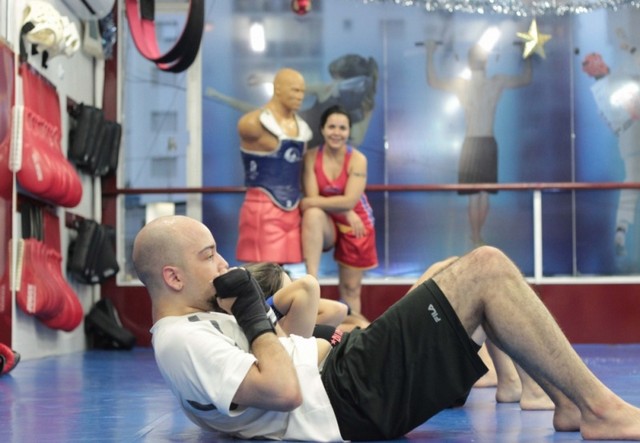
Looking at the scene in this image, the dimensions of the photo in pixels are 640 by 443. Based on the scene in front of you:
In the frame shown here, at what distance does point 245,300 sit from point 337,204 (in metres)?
4.18

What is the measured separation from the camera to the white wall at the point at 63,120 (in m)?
6.18

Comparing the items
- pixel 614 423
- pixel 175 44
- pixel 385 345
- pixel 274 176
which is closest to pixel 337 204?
pixel 274 176

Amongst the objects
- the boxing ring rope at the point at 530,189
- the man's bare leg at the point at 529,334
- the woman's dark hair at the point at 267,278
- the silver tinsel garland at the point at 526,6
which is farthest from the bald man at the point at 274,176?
the man's bare leg at the point at 529,334

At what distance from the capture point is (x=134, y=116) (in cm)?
823

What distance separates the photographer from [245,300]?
2.68 metres

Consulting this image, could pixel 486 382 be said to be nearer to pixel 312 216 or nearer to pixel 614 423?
pixel 614 423

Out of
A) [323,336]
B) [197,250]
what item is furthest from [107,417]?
[197,250]

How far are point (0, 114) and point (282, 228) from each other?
6.49 feet

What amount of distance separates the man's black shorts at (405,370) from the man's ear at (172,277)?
47 cm

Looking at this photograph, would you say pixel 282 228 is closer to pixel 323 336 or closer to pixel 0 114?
pixel 0 114

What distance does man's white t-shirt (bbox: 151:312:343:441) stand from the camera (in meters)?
2.62

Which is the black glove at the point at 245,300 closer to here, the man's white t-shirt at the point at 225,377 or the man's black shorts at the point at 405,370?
the man's white t-shirt at the point at 225,377

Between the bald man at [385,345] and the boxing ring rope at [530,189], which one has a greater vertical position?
the boxing ring rope at [530,189]

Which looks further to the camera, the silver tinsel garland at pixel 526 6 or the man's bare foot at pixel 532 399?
the silver tinsel garland at pixel 526 6
